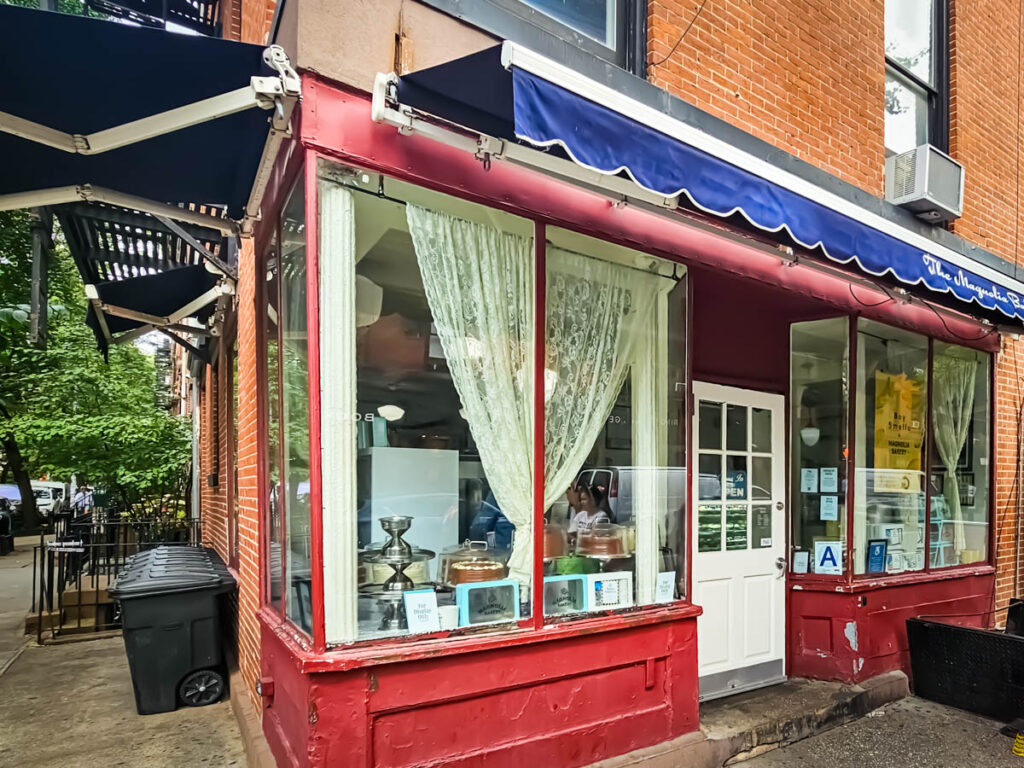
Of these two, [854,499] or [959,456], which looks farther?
[959,456]

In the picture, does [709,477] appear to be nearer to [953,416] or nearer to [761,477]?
[761,477]

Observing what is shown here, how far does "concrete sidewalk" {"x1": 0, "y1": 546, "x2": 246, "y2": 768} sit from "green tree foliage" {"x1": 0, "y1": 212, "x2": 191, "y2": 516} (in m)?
3.49

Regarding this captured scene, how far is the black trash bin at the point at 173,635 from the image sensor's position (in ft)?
15.9

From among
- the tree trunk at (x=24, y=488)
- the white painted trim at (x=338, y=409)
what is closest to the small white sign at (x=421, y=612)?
the white painted trim at (x=338, y=409)

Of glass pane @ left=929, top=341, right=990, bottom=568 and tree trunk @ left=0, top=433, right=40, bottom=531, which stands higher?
glass pane @ left=929, top=341, right=990, bottom=568

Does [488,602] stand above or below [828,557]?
above

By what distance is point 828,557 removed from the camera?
18.0ft

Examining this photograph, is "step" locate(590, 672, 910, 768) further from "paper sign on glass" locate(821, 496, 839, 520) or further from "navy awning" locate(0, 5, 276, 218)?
"navy awning" locate(0, 5, 276, 218)

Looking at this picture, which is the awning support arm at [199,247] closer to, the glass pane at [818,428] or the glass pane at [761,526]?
the glass pane at [761,526]

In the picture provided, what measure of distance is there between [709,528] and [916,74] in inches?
208

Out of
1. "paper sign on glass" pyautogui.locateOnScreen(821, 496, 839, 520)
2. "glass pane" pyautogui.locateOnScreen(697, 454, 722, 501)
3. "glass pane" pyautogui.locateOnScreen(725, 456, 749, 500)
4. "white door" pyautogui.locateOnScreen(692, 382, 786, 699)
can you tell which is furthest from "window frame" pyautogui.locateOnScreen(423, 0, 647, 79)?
"paper sign on glass" pyautogui.locateOnScreen(821, 496, 839, 520)

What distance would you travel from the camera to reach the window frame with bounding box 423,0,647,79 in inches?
141

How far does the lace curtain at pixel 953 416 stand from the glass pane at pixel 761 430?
2.14 meters

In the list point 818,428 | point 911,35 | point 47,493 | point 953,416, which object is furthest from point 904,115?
point 47,493
